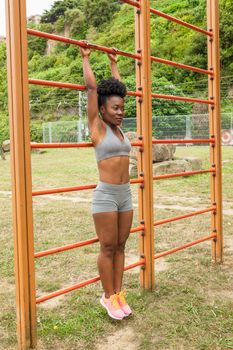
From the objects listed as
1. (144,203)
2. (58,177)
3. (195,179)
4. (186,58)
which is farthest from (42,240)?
(186,58)

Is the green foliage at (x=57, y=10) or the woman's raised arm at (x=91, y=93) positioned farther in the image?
the green foliage at (x=57, y=10)

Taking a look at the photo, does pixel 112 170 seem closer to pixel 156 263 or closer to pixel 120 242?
pixel 120 242

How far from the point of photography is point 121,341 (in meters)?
2.36

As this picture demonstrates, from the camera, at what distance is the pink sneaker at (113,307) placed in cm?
257

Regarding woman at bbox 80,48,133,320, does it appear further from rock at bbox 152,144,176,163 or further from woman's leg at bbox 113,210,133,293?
rock at bbox 152,144,176,163

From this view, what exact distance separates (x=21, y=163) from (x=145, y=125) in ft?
3.54

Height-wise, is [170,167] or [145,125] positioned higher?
[145,125]

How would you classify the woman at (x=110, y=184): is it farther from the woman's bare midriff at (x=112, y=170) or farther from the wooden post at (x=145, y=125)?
the wooden post at (x=145, y=125)

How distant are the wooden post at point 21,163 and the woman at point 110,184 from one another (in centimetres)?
45

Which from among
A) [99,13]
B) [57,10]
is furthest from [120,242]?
[57,10]

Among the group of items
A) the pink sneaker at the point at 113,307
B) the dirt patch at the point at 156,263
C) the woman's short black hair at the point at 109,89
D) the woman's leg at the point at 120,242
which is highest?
the woman's short black hair at the point at 109,89

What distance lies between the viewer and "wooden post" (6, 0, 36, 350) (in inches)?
86.1

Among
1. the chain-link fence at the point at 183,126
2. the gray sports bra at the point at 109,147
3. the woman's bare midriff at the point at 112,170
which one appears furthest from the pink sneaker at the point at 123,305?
the chain-link fence at the point at 183,126

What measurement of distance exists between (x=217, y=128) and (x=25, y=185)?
2.11 metres
